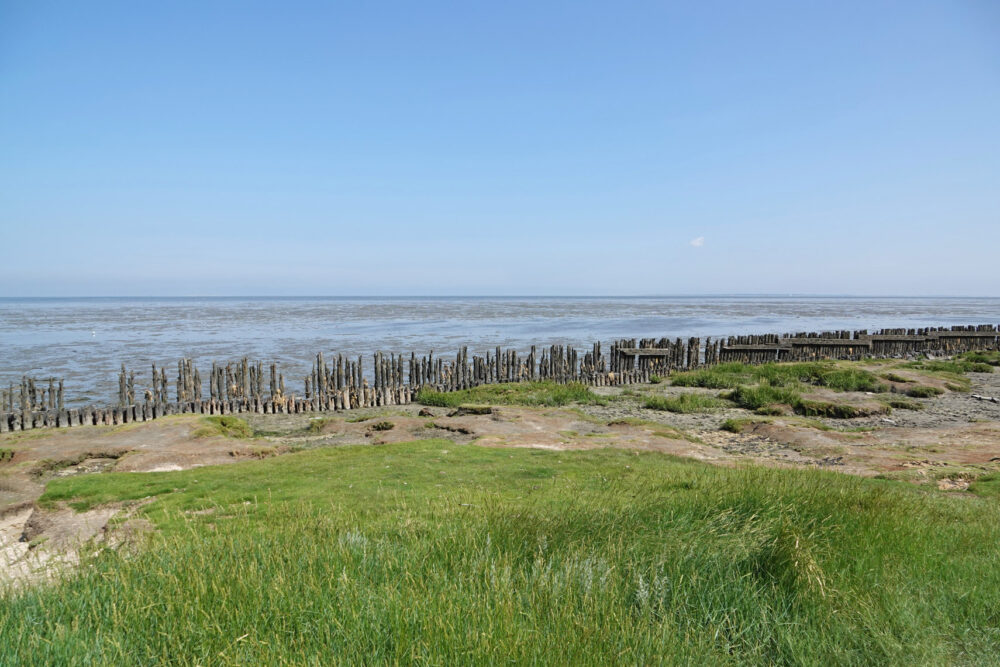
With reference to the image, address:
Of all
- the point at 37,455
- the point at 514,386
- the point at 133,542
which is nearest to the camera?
the point at 133,542

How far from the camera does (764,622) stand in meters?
3.95

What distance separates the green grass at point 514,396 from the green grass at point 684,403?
1935mm

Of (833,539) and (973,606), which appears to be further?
(833,539)

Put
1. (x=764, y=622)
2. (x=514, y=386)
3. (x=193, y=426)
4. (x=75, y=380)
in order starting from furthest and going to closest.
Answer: (x=75, y=380), (x=514, y=386), (x=193, y=426), (x=764, y=622)

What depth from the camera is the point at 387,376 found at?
24641 millimetres

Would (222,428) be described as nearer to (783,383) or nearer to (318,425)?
(318,425)

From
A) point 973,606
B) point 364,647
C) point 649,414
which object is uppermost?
point 364,647

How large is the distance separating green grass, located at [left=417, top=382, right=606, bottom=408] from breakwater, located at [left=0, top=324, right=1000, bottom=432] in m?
1.44

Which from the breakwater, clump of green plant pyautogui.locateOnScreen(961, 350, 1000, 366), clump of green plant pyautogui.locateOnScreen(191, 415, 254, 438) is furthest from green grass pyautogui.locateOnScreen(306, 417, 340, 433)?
clump of green plant pyautogui.locateOnScreen(961, 350, 1000, 366)

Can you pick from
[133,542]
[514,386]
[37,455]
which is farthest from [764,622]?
[514,386]

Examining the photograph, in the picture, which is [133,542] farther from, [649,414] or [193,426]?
[649,414]

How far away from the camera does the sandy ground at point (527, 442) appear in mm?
10023

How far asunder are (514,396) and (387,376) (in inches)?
220

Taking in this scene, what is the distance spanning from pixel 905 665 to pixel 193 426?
15.6m
